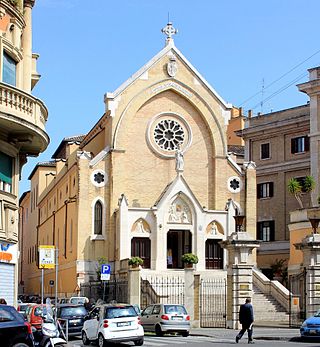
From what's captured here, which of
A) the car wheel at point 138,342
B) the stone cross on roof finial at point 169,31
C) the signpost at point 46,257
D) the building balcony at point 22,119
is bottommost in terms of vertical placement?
the car wheel at point 138,342

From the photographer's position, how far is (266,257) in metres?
65.4

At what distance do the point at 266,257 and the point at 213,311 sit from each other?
2307cm

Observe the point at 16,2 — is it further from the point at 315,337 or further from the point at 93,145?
the point at 93,145

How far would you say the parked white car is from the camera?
28031 mm

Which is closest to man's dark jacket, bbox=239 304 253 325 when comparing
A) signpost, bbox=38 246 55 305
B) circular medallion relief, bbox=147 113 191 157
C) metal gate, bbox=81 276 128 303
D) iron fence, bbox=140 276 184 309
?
signpost, bbox=38 246 55 305

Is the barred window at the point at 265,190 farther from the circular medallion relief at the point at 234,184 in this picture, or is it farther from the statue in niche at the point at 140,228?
the statue in niche at the point at 140,228

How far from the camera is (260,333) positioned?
34969 mm

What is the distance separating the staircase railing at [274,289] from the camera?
47.4 meters

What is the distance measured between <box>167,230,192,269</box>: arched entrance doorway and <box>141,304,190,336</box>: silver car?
78.2 ft

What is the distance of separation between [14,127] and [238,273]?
49.3 feet

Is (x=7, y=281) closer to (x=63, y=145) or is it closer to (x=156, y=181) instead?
(x=156, y=181)

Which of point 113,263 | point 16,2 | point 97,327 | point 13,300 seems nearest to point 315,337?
point 97,327

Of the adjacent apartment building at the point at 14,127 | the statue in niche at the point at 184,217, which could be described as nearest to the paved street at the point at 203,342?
the adjacent apartment building at the point at 14,127

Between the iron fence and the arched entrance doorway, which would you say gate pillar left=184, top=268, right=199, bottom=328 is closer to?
the iron fence
